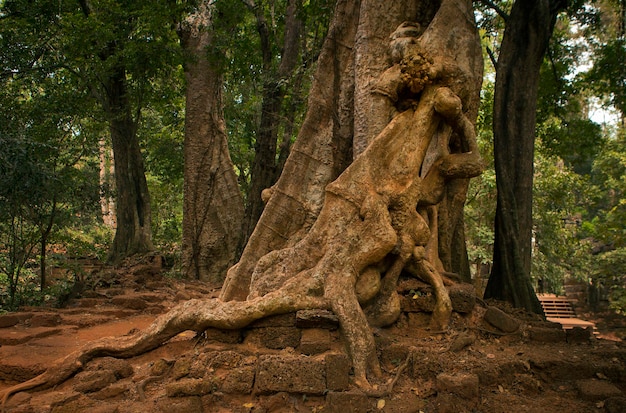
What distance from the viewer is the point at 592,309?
16.5 meters

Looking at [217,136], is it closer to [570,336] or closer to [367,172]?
[367,172]

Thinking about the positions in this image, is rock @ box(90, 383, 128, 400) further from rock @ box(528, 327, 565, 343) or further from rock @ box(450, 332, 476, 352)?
rock @ box(528, 327, 565, 343)

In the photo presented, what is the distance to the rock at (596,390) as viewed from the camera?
3.19 m

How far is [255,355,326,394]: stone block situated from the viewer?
313 cm

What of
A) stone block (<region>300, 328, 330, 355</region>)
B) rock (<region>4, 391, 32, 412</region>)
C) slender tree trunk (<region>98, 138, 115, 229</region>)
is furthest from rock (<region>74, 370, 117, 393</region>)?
slender tree trunk (<region>98, 138, 115, 229</region>)

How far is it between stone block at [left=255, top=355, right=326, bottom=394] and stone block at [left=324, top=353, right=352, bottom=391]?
35 mm

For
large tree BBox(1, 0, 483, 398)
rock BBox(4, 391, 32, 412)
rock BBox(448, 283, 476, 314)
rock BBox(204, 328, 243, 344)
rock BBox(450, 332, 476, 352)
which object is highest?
large tree BBox(1, 0, 483, 398)

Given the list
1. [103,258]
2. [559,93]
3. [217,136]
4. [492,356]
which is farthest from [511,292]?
[103,258]

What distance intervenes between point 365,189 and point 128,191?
7411mm

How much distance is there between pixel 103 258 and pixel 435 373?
9.06m

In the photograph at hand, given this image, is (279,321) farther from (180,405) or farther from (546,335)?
(546,335)

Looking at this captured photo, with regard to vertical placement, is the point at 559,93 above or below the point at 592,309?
above

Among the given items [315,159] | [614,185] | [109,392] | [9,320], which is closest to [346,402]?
[109,392]

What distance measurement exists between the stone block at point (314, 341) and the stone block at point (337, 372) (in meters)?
0.22
